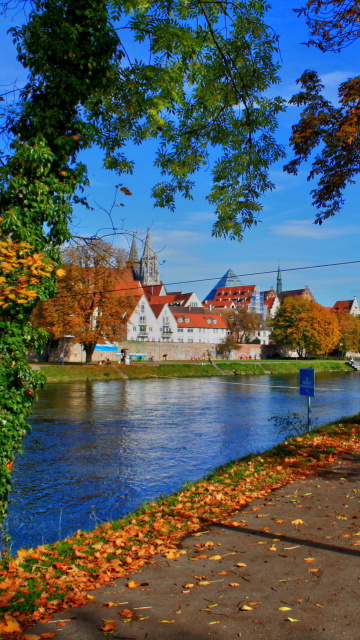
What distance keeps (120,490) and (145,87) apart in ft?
27.5

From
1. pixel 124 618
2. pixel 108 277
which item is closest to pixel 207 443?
pixel 124 618

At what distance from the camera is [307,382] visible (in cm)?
1688

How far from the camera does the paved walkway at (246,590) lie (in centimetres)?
409

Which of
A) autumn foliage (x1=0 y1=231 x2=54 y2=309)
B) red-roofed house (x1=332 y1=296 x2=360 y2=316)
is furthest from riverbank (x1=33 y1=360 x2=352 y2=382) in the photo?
red-roofed house (x1=332 y1=296 x2=360 y2=316)

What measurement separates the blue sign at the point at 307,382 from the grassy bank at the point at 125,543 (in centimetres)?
562

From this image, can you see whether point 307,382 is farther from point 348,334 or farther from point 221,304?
point 221,304

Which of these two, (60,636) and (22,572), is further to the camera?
(22,572)

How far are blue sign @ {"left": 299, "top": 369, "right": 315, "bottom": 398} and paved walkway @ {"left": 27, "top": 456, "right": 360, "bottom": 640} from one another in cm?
994

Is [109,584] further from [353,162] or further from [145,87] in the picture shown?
[353,162]

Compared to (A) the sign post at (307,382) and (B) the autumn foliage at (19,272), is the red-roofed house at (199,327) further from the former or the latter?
(B) the autumn foliage at (19,272)

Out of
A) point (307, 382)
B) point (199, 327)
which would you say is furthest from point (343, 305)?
point (307, 382)

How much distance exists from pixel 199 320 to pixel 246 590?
11340 centimetres

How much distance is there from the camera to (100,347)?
2886 inches

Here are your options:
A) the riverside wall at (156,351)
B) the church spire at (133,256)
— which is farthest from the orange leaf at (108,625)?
the riverside wall at (156,351)
